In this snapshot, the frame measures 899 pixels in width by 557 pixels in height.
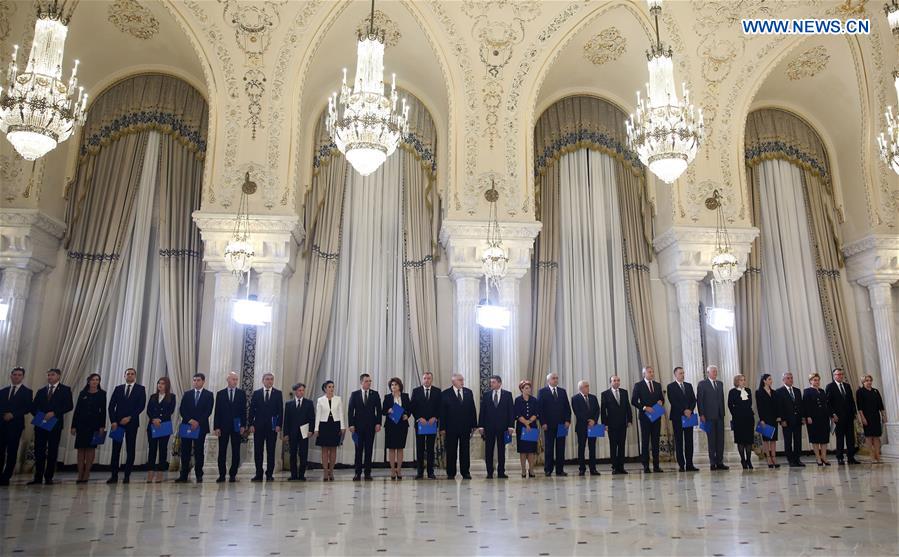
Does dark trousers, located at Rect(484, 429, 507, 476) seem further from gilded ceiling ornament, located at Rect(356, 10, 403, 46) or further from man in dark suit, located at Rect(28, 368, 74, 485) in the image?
gilded ceiling ornament, located at Rect(356, 10, 403, 46)

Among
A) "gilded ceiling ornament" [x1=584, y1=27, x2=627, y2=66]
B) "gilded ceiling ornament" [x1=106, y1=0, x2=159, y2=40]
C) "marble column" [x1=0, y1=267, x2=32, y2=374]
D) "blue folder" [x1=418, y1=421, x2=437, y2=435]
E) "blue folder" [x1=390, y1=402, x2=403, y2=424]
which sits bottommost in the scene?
"blue folder" [x1=418, y1=421, x2=437, y2=435]

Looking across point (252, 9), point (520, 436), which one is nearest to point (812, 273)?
point (520, 436)

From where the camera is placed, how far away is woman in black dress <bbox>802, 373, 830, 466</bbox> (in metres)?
9.88

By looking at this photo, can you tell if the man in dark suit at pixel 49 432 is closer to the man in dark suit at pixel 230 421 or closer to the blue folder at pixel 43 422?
the blue folder at pixel 43 422

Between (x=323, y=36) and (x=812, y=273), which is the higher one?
(x=323, y=36)

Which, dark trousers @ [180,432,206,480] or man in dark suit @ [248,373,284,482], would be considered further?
man in dark suit @ [248,373,284,482]

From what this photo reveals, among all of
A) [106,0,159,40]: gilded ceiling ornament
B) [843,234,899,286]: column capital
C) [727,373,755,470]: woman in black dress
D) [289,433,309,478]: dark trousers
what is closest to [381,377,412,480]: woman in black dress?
[289,433,309,478]: dark trousers

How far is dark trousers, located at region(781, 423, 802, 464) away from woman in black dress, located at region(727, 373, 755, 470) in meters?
0.50

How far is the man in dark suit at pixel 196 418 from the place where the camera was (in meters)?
8.56

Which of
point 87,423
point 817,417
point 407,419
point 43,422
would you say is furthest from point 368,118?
point 817,417

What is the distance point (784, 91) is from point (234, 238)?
406 inches

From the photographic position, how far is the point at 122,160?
11391mm

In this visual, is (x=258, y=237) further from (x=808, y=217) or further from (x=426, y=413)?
(x=808, y=217)

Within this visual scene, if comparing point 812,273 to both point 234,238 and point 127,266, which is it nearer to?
point 234,238
